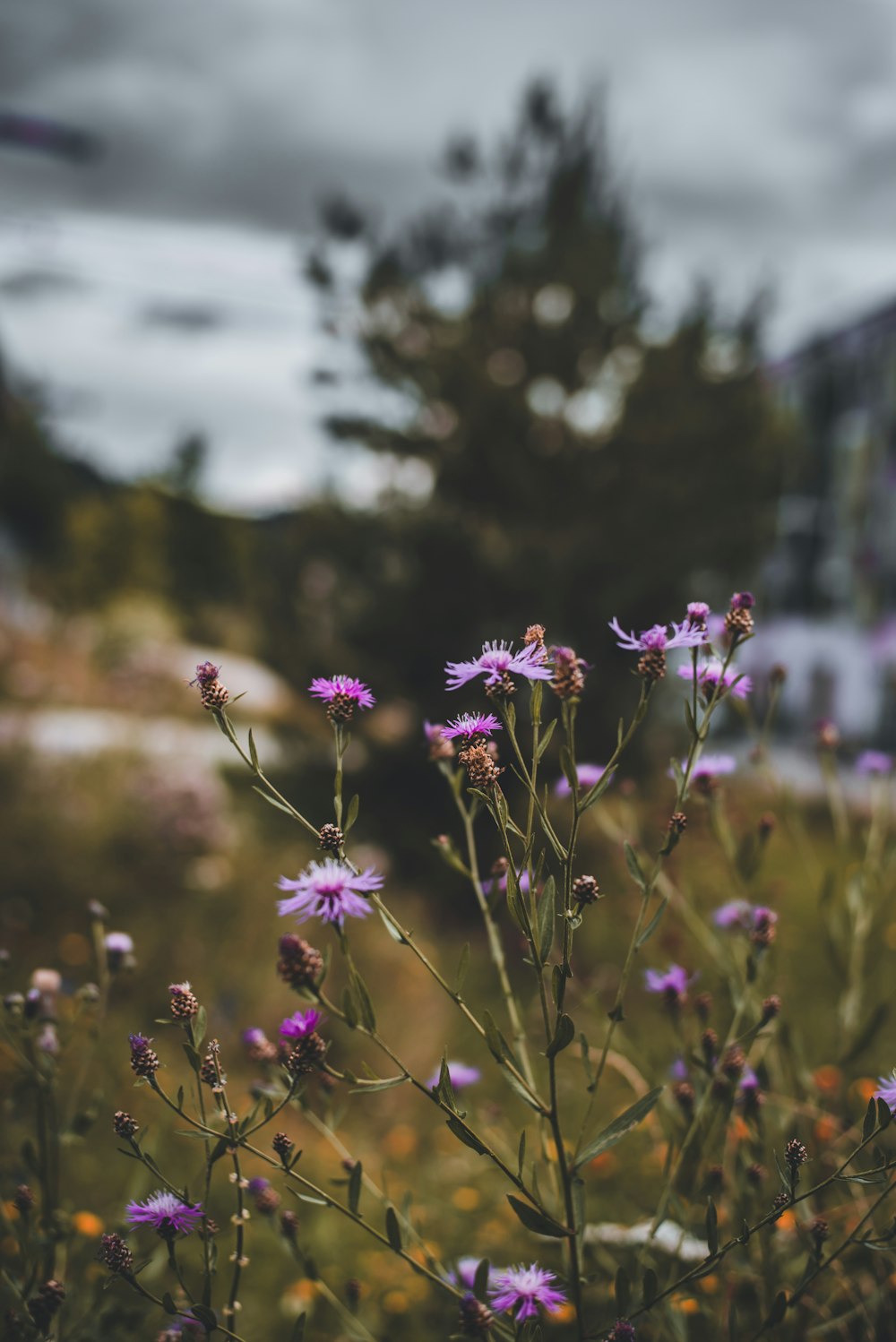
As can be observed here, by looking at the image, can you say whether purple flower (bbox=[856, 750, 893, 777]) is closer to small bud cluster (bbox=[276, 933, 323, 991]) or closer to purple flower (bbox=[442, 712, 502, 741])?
purple flower (bbox=[442, 712, 502, 741])

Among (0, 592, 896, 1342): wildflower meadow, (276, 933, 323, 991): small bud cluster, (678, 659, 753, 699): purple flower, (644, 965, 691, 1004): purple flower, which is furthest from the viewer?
(644, 965, 691, 1004): purple flower

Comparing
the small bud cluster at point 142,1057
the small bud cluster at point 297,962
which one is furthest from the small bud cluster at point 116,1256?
the small bud cluster at point 297,962

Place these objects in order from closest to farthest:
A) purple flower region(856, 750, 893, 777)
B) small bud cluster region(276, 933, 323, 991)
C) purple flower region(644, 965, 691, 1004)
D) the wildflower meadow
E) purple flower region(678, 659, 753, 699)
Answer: small bud cluster region(276, 933, 323, 991) < the wildflower meadow < purple flower region(678, 659, 753, 699) < purple flower region(644, 965, 691, 1004) < purple flower region(856, 750, 893, 777)

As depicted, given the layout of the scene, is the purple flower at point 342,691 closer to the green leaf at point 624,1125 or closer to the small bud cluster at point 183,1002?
the small bud cluster at point 183,1002

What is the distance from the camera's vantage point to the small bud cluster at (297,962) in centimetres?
93

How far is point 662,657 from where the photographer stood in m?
1.04

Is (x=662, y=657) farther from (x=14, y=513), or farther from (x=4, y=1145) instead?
(x=14, y=513)

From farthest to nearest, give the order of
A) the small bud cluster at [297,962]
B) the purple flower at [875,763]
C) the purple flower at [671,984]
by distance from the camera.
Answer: the purple flower at [875,763], the purple flower at [671,984], the small bud cluster at [297,962]

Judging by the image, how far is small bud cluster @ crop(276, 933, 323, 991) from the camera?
36.5 inches

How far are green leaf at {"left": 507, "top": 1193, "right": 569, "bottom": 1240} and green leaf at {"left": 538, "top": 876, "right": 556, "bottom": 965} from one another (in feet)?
0.78

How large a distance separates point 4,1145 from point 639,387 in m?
5.10

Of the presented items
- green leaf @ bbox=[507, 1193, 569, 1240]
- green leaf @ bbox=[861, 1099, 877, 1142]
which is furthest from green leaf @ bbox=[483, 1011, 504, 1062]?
green leaf @ bbox=[861, 1099, 877, 1142]

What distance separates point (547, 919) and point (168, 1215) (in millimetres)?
496

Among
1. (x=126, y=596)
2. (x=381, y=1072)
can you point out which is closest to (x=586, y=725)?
(x=381, y=1072)
